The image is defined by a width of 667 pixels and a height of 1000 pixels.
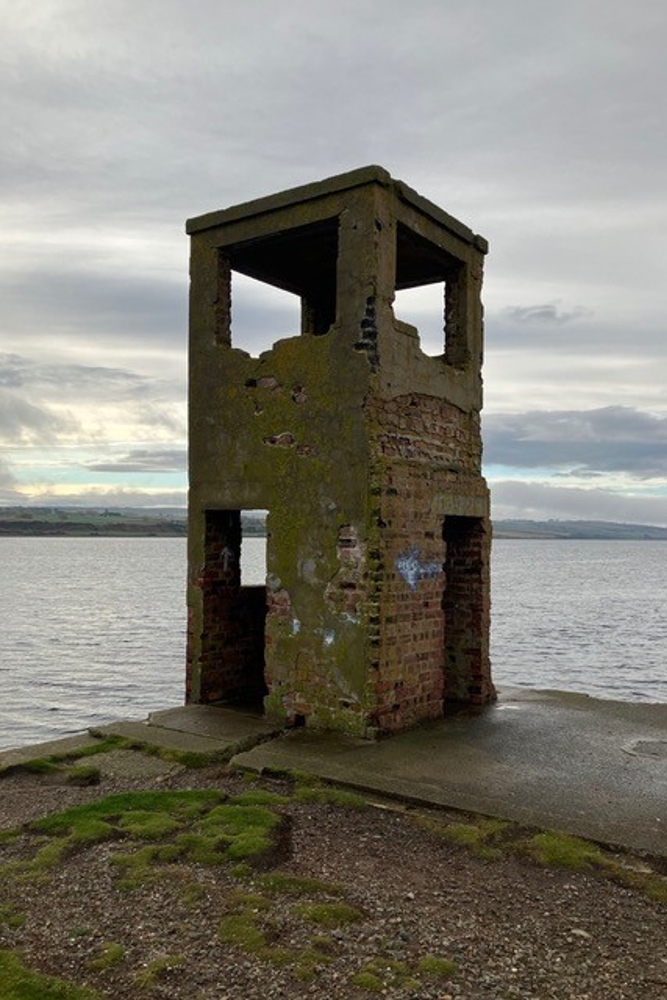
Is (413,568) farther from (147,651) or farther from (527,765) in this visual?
(147,651)

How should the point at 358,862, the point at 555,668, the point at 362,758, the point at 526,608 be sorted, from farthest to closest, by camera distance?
1. the point at 526,608
2. the point at 555,668
3. the point at 362,758
4. the point at 358,862

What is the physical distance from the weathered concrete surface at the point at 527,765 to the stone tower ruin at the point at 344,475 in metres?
0.60

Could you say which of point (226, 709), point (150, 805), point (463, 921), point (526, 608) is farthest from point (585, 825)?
point (526, 608)

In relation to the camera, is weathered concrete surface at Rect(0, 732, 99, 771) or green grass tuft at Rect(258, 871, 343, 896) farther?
weathered concrete surface at Rect(0, 732, 99, 771)

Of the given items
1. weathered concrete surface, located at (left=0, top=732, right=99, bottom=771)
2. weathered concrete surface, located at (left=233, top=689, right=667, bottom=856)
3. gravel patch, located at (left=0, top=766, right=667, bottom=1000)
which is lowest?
gravel patch, located at (left=0, top=766, right=667, bottom=1000)

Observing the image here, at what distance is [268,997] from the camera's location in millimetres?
4031

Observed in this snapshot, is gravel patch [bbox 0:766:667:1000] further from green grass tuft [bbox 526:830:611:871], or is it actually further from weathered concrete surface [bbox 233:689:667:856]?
weathered concrete surface [bbox 233:689:667:856]

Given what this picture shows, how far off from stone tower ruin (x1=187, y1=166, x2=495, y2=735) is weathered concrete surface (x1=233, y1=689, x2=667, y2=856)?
60 centimetres

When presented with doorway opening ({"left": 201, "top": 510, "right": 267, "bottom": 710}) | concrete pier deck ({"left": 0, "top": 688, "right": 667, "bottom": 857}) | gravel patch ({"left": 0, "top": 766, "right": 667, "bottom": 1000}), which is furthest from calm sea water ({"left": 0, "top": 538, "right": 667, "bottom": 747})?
gravel patch ({"left": 0, "top": 766, "right": 667, "bottom": 1000})

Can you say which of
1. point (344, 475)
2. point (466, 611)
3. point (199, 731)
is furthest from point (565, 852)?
point (466, 611)

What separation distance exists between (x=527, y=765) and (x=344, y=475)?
3.32 metres

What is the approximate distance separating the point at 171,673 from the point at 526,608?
29012mm

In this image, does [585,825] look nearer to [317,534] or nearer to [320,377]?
[317,534]

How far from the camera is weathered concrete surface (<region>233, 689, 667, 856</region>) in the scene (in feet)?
20.4
